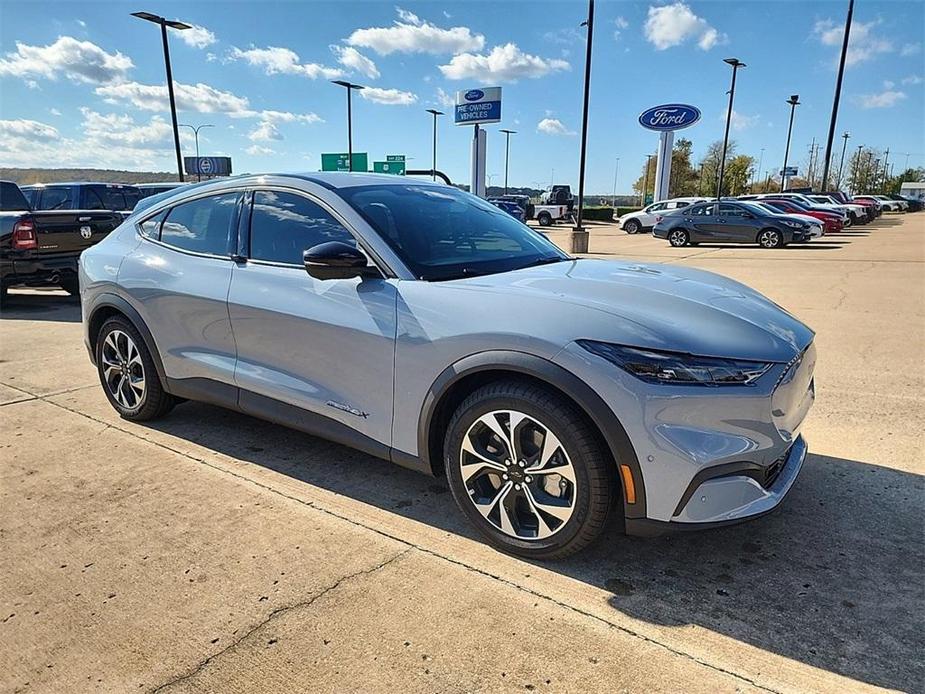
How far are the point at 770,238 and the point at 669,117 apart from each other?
67.6 feet

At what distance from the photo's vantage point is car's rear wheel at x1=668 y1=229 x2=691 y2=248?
67.8 feet

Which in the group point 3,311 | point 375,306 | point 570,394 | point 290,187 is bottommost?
point 3,311

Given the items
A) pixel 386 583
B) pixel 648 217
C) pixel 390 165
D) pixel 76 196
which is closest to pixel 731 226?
pixel 648 217

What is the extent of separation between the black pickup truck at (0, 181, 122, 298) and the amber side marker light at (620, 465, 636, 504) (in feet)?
30.0

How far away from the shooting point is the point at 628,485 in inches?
91.7

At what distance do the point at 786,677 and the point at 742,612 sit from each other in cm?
33

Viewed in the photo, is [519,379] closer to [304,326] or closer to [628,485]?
[628,485]

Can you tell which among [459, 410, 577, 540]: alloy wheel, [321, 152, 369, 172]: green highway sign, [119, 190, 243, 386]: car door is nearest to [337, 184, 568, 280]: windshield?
[459, 410, 577, 540]: alloy wheel

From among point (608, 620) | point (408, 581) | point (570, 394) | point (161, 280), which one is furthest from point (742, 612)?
point (161, 280)

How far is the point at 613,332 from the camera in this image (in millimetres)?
2340

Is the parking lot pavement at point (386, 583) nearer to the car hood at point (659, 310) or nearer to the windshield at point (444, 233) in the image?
the car hood at point (659, 310)

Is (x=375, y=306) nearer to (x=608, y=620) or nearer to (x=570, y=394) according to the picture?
(x=570, y=394)

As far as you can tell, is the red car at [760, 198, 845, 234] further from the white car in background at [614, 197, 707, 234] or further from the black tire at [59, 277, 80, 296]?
the black tire at [59, 277, 80, 296]

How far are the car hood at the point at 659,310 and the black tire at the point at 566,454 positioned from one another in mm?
288
